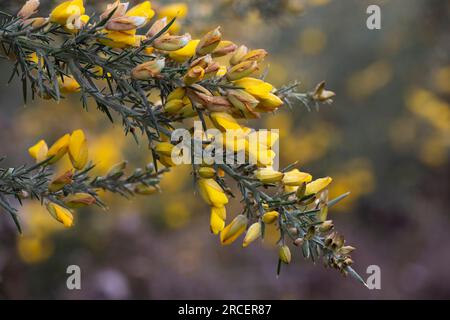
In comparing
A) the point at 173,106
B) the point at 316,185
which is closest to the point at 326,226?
the point at 316,185

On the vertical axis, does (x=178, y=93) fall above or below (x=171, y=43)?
below

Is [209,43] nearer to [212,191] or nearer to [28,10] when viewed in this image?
[212,191]

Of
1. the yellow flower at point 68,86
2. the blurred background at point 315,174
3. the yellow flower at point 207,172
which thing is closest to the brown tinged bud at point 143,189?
the yellow flower at point 68,86

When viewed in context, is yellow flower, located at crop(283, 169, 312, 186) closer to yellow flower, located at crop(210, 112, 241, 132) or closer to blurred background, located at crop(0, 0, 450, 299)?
yellow flower, located at crop(210, 112, 241, 132)

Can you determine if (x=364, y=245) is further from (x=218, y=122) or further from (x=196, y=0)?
(x=218, y=122)

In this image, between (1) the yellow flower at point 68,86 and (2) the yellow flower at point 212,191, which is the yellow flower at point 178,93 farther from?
(1) the yellow flower at point 68,86
